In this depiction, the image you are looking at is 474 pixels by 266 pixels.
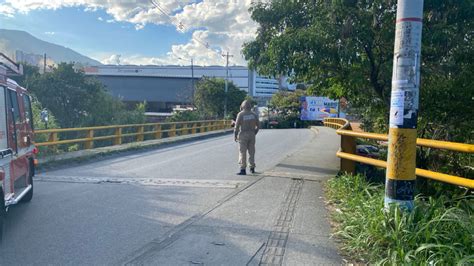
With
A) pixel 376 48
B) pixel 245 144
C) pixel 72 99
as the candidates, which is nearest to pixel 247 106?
pixel 245 144

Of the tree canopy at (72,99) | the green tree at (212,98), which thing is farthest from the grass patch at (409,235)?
the green tree at (212,98)

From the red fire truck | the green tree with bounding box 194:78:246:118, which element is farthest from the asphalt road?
the green tree with bounding box 194:78:246:118

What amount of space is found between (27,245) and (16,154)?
1.61 m

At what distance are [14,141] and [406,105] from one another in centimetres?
516

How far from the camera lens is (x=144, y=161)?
43.1ft

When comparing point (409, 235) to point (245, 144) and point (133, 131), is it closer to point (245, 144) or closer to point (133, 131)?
point (245, 144)

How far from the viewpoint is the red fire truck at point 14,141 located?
531 cm

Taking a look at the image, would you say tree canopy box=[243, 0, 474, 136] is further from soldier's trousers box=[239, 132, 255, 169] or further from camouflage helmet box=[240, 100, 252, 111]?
soldier's trousers box=[239, 132, 255, 169]

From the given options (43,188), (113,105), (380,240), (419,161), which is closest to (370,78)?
(419,161)

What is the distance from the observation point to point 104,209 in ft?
21.4

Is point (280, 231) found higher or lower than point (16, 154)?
lower

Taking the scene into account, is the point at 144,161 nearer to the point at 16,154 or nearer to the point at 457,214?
the point at 16,154

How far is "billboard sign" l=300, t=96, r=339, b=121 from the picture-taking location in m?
59.5

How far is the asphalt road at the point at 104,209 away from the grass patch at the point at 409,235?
2368 millimetres
